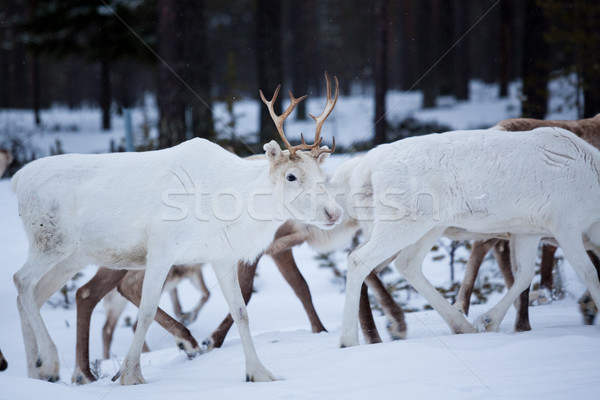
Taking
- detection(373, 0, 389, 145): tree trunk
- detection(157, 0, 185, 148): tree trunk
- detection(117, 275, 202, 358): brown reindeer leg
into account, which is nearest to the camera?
detection(117, 275, 202, 358): brown reindeer leg

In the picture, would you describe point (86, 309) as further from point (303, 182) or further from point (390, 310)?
point (390, 310)

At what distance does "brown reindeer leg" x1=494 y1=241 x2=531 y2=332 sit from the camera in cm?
505

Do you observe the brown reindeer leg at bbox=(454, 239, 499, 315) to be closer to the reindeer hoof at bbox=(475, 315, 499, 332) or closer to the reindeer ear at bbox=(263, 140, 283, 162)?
the reindeer hoof at bbox=(475, 315, 499, 332)

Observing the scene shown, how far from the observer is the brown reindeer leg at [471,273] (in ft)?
19.3

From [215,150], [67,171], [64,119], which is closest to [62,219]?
[67,171]

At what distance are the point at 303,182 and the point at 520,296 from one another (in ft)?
7.29

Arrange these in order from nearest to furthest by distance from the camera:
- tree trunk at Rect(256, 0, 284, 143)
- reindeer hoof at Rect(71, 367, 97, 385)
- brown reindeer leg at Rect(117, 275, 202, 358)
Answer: reindeer hoof at Rect(71, 367, 97, 385), brown reindeer leg at Rect(117, 275, 202, 358), tree trunk at Rect(256, 0, 284, 143)

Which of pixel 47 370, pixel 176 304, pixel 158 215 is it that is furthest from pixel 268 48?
pixel 47 370

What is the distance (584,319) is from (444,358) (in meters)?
1.84

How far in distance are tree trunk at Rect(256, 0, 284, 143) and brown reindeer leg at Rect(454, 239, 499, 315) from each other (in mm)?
10312

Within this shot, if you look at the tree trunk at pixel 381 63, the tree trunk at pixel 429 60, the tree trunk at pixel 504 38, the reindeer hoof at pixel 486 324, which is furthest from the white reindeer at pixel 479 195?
the tree trunk at pixel 504 38

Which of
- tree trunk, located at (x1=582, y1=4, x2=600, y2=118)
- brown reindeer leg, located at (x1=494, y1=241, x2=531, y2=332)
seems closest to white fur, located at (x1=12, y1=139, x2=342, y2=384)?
brown reindeer leg, located at (x1=494, y1=241, x2=531, y2=332)

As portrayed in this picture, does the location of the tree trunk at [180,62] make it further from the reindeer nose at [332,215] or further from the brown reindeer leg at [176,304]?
the reindeer nose at [332,215]

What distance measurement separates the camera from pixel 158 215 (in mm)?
4258
